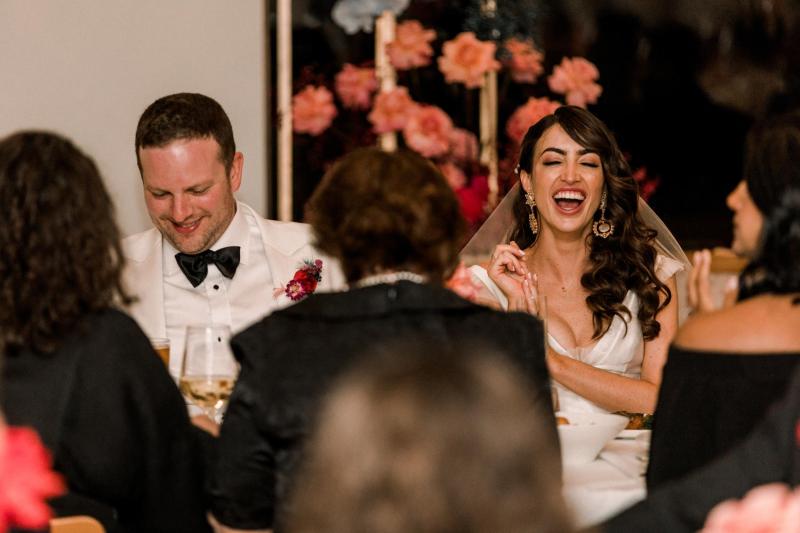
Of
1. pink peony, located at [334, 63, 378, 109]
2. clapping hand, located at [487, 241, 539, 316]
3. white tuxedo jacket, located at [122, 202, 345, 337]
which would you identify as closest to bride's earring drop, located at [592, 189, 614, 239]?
clapping hand, located at [487, 241, 539, 316]

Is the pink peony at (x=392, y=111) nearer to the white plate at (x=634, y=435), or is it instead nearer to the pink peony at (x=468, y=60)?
the pink peony at (x=468, y=60)

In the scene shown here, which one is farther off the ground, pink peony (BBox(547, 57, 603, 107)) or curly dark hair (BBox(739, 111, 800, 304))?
pink peony (BBox(547, 57, 603, 107))

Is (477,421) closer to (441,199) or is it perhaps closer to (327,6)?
(441,199)

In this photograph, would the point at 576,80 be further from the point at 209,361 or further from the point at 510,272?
the point at 209,361

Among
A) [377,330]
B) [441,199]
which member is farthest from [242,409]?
[441,199]

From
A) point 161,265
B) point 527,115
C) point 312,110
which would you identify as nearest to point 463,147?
point 527,115

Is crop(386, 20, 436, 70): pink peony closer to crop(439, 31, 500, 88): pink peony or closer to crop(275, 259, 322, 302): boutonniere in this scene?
crop(439, 31, 500, 88): pink peony

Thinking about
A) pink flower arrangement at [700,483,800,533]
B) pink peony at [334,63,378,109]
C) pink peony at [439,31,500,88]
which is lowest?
pink flower arrangement at [700,483,800,533]

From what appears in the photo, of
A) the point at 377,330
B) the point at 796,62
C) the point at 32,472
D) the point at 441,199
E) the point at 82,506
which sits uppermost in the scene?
the point at 796,62

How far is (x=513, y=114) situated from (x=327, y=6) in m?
0.79

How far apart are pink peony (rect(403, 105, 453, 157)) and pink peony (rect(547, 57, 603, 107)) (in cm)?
42

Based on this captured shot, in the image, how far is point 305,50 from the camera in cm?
455

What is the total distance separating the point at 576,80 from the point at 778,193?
233cm

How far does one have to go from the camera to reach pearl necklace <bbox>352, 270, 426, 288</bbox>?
200 centimetres
